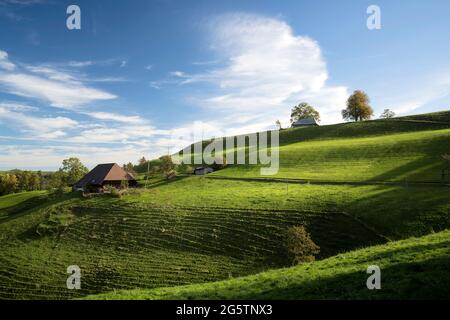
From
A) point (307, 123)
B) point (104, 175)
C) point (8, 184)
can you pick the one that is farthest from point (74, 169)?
point (307, 123)

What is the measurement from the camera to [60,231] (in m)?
46.6

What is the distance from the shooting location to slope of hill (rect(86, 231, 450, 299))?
14.3 m

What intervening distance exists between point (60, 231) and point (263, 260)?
95.8ft

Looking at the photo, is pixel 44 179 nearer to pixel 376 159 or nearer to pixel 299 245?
pixel 376 159

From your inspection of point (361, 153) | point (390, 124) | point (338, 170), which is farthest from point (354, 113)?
point (338, 170)

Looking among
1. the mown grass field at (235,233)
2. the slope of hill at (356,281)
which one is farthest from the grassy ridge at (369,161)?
the slope of hill at (356,281)

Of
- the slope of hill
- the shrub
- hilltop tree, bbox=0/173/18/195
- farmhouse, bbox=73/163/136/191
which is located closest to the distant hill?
farmhouse, bbox=73/163/136/191

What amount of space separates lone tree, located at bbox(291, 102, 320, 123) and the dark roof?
109754 millimetres

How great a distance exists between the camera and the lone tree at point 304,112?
6516 inches

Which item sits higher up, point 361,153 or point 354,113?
point 354,113

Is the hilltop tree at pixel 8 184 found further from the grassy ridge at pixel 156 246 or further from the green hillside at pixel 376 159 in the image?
the green hillside at pixel 376 159

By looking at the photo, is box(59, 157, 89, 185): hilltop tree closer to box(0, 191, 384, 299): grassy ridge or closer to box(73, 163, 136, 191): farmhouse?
box(73, 163, 136, 191): farmhouse

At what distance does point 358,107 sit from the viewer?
443 ft
